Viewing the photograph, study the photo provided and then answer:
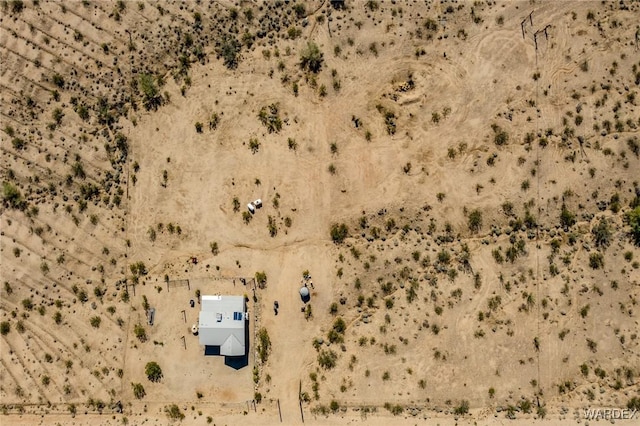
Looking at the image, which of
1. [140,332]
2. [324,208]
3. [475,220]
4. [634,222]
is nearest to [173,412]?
[140,332]

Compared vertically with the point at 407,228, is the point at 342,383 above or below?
below

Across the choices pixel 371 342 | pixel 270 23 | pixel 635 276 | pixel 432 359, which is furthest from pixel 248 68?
pixel 635 276

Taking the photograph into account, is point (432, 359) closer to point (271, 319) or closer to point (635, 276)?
point (271, 319)

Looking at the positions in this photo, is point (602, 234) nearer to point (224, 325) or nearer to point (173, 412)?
point (224, 325)

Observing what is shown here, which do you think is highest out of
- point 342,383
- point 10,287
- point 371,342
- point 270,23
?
point 270,23

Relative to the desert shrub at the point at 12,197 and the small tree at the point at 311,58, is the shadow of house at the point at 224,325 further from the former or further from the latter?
the small tree at the point at 311,58

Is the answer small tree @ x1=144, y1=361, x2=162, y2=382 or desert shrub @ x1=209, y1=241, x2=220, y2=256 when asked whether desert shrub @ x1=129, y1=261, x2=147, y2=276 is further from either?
small tree @ x1=144, y1=361, x2=162, y2=382

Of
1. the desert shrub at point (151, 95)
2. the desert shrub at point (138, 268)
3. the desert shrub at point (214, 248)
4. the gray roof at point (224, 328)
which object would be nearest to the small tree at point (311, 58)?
the desert shrub at point (151, 95)
